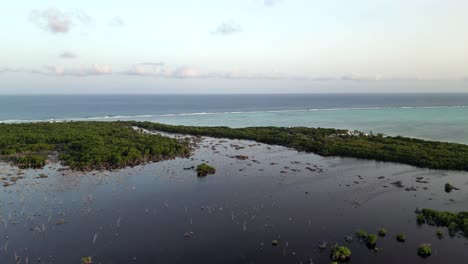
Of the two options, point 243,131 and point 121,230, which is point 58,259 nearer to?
point 121,230

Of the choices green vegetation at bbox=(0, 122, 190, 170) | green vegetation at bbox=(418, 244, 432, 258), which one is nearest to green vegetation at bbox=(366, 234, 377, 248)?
green vegetation at bbox=(418, 244, 432, 258)

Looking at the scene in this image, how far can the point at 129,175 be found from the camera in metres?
36.6

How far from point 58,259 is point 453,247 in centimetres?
2452

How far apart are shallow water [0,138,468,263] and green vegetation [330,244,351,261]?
20.3 inches

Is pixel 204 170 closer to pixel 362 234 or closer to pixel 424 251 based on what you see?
pixel 362 234

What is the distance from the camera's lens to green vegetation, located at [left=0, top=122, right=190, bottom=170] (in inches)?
1585

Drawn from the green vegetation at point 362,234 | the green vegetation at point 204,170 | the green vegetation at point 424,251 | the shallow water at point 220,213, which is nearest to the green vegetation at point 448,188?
the shallow water at point 220,213

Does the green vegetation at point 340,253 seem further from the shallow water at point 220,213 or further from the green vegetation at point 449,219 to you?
the green vegetation at point 449,219

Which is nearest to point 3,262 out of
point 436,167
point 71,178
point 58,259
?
point 58,259

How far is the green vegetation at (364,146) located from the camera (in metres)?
42.7

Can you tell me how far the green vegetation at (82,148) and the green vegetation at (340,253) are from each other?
27.5m

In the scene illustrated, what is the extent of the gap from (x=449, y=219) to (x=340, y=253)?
10.8 metres

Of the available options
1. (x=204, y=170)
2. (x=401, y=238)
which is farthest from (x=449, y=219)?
(x=204, y=170)

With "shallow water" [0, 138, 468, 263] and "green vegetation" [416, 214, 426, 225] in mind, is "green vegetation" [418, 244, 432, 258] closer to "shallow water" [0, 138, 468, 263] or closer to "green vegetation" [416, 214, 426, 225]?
"shallow water" [0, 138, 468, 263]
